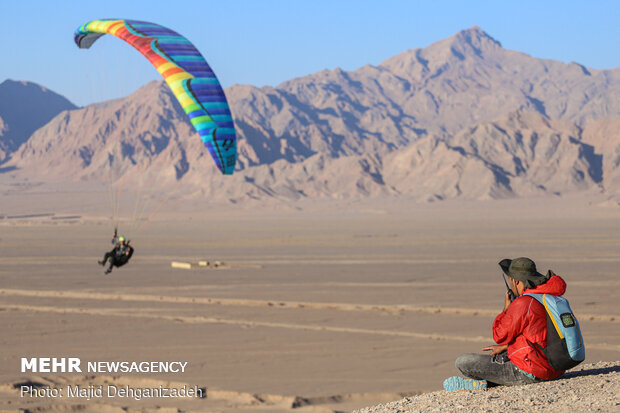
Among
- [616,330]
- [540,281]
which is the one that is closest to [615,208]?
[616,330]

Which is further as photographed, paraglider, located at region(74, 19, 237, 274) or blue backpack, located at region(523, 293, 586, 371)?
paraglider, located at region(74, 19, 237, 274)

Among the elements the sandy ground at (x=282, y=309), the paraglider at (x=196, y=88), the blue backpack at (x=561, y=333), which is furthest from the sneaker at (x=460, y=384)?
the paraglider at (x=196, y=88)

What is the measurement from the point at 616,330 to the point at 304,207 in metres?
73.9

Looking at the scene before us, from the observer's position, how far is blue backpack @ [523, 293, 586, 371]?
7164 millimetres

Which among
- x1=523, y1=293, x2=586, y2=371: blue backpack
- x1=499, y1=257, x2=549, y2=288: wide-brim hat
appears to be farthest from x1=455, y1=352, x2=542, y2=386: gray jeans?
x1=499, y1=257, x2=549, y2=288: wide-brim hat

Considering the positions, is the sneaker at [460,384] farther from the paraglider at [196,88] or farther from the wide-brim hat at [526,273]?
the paraglider at [196,88]

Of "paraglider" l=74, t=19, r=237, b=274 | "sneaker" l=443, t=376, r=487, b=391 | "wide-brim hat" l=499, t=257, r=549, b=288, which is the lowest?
"sneaker" l=443, t=376, r=487, b=391

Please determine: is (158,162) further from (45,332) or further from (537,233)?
(45,332)

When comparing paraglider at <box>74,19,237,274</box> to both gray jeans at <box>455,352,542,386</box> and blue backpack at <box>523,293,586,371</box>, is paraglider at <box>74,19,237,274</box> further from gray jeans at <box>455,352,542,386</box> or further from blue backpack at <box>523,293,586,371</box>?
blue backpack at <box>523,293,586,371</box>

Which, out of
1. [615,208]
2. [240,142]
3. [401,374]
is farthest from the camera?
[240,142]

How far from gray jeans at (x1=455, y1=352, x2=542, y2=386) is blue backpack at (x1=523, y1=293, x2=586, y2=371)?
402 mm

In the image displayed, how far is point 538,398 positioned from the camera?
277 inches

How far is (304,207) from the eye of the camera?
298 feet

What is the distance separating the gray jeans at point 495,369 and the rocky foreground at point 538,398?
0.29 ft
